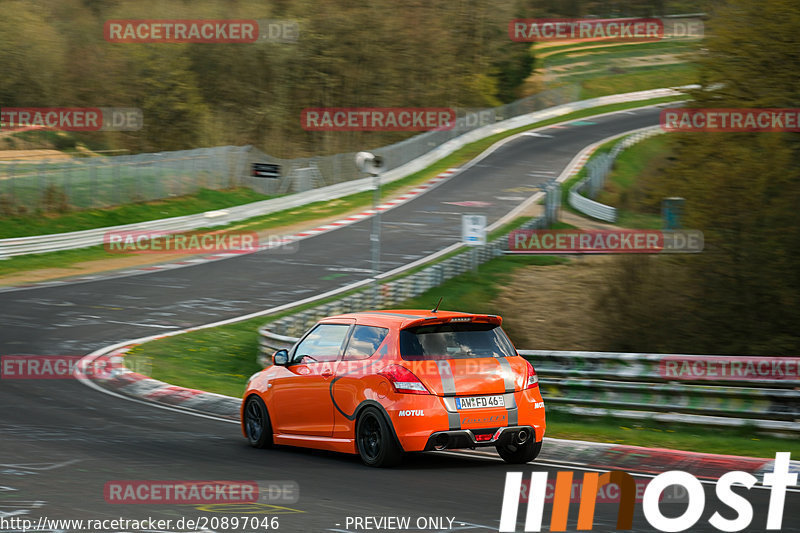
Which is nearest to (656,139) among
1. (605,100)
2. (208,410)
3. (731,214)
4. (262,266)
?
(605,100)

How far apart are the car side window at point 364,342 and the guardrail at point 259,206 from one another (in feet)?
33.1

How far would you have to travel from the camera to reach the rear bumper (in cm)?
927

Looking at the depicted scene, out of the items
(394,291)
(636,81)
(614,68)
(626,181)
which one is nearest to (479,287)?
(394,291)

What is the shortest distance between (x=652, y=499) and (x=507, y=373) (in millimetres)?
2282

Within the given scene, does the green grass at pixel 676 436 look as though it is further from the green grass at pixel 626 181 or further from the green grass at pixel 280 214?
the green grass at pixel 626 181

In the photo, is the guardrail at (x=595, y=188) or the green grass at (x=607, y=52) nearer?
the guardrail at (x=595, y=188)

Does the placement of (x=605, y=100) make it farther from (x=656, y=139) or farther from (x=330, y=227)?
(x=330, y=227)

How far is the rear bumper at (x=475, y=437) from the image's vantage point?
365 inches

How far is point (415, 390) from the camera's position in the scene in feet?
30.6

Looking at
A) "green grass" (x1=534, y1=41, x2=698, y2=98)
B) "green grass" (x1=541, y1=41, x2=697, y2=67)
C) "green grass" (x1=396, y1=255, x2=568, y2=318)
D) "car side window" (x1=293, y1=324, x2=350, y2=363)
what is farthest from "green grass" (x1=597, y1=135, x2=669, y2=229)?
"green grass" (x1=541, y1=41, x2=697, y2=67)

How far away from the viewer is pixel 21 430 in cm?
1156

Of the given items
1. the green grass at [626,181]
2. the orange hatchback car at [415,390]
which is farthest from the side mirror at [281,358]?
the green grass at [626,181]

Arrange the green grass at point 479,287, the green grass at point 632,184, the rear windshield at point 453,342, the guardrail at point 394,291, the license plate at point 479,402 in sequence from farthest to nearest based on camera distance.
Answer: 1. the green grass at point 632,184
2. the green grass at point 479,287
3. the guardrail at point 394,291
4. the rear windshield at point 453,342
5. the license plate at point 479,402

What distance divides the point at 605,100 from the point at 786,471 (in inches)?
2711
